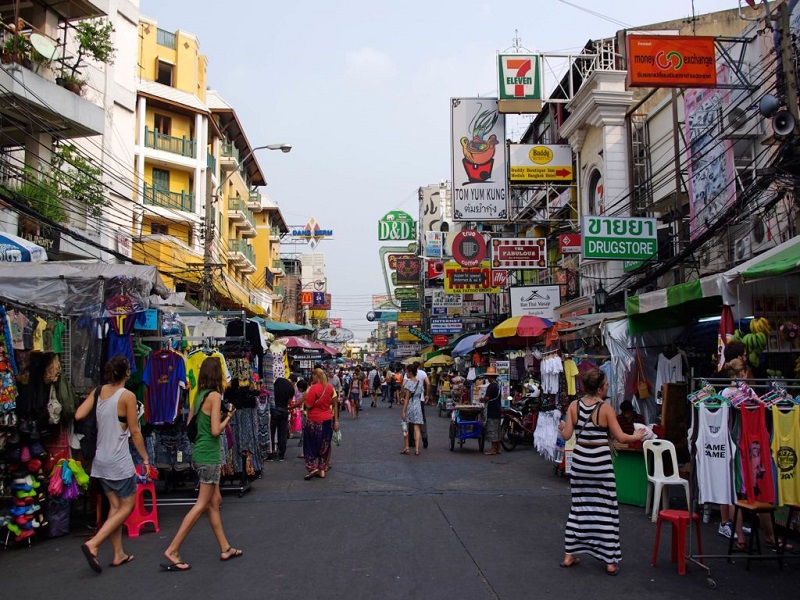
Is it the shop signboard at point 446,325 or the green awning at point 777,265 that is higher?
the shop signboard at point 446,325

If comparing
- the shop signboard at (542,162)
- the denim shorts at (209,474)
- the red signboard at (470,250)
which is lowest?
the denim shorts at (209,474)

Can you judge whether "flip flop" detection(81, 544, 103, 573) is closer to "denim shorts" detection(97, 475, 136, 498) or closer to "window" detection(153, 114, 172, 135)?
"denim shorts" detection(97, 475, 136, 498)

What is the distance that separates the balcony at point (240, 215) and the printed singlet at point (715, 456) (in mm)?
42462

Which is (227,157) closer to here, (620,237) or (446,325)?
(446,325)

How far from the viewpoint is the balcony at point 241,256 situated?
151 feet

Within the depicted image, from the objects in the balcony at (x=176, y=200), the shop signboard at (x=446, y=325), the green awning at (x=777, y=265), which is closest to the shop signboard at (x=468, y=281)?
the shop signboard at (x=446, y=325)

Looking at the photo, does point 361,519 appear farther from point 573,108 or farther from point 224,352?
point 573,108

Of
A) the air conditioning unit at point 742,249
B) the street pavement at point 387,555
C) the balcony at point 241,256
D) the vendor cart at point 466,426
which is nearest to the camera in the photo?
the street pavement at point 387,555

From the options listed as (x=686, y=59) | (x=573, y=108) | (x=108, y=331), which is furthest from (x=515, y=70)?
(x=108, y=331)

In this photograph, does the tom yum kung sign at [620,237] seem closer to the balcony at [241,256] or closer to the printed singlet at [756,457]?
the printed singlet at [756,457]

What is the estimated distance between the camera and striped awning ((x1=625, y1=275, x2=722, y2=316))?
349 inches

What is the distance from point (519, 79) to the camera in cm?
2264

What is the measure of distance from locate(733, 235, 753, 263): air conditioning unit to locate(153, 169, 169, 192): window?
3037cm

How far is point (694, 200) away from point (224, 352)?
1188 centimetres
